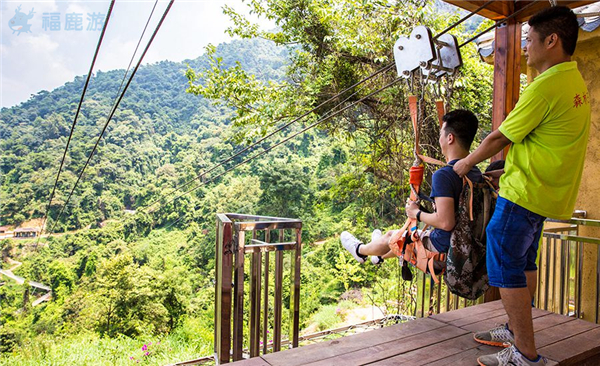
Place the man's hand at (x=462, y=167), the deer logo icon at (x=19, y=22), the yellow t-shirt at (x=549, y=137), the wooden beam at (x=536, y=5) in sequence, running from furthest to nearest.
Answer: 1. the deer logo icon at (x=19, y=22)
2. the wooden beam at (x=536, y=5)
3. the man's hand at (x=462, y=167)
4. the yellow t-shirt at (x=549, y=137)

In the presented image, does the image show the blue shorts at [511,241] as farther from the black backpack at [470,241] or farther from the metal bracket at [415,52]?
the metal bracket at [415,52]

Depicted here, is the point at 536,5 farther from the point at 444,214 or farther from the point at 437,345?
the point at 437,345

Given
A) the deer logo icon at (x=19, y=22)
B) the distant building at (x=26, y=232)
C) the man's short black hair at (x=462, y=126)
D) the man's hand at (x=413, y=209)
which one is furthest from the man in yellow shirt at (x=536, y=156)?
the deer logo icon at (x=19, y=22)

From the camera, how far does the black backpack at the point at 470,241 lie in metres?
1.49

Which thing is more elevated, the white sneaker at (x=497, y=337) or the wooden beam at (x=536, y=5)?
the wooden beam at (x=536, y=5)

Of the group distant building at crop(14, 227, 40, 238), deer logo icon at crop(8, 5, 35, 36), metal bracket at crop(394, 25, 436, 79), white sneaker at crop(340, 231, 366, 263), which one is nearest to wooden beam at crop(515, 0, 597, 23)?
metal bracket at crop(394, 25, 436, 79)

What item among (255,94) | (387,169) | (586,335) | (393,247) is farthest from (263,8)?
(586,335)

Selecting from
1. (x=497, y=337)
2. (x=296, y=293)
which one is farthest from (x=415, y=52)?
(x=296, y=293)

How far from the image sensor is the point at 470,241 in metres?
1.49

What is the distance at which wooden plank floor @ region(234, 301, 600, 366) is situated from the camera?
1493 mm

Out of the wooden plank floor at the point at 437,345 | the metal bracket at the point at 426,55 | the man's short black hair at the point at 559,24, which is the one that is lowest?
the wooden plank floor at the point at 437,345

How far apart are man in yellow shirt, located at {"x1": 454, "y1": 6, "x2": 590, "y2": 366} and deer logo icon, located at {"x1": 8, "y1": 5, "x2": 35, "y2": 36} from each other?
796 inches

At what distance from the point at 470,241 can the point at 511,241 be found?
184 millimetres

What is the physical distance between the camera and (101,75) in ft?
60.5
